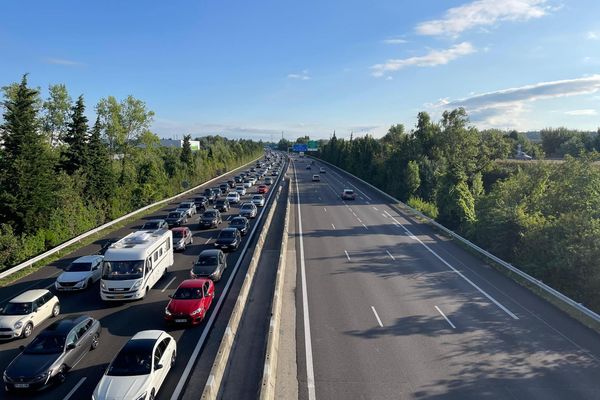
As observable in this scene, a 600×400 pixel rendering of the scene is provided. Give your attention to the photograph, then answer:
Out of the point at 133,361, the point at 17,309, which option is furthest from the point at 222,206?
the point at 133,361

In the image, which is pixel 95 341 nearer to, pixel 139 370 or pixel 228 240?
pixel 139 370

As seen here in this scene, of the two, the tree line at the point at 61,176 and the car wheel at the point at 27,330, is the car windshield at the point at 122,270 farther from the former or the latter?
the tree line at the point at 61,176

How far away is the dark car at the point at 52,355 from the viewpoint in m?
11.2

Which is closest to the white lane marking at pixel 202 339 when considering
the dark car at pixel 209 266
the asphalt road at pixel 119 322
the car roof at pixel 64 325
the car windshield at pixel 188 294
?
the asphalt road at pixel 119 322

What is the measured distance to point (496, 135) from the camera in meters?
77.8

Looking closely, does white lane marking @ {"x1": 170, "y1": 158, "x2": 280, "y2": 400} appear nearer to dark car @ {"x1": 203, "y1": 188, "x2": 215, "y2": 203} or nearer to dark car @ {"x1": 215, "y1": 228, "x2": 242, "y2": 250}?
dark car @ {"x1": 215, "y1": 228, "x2": 242, "y2": 250}

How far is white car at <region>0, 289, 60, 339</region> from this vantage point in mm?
14641

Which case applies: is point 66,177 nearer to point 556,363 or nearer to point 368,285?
point 368,285

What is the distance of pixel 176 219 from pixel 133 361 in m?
24.8

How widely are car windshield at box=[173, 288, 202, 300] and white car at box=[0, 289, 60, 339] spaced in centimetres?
539

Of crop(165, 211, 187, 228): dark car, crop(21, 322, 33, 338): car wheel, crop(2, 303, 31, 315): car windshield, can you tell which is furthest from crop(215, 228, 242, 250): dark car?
crop(21, 322, 33, 338): car wheel

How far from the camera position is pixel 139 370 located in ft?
36.3

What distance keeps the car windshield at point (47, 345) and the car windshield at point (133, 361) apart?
2.38m

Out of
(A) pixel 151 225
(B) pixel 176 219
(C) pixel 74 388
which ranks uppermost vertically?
(A) pixel 151 225
